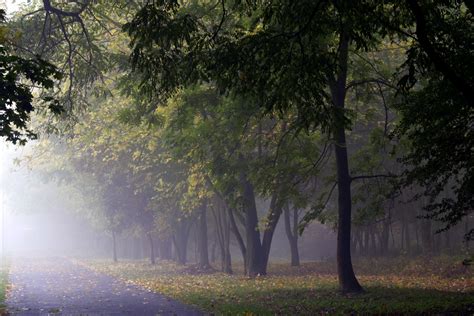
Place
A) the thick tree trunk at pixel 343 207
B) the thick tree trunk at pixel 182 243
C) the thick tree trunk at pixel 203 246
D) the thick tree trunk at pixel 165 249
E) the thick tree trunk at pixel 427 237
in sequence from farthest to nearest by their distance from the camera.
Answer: the thick tree trunk at pixel 165 249 < the thick tree trunk at pixel 182 243 < the thick tree trunk at pixel 203 246 < the thick tree trunk at pixel 427 237 < the thick tree trunk at pixel 343 207

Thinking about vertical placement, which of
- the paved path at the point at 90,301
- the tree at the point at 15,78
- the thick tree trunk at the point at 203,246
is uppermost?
the tree at the point at 15,78

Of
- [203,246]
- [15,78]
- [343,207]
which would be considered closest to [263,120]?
[343,207]

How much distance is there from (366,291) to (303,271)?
16.4m

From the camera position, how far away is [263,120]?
25672 millimetres

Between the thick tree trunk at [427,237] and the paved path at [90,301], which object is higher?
the thick tree trunk at [427,237]

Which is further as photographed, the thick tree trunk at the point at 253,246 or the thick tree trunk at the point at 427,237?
the thick tree trunk at the point at 427,237

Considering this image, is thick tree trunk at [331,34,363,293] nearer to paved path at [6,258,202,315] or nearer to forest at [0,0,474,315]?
forest at [0,0,474,315]

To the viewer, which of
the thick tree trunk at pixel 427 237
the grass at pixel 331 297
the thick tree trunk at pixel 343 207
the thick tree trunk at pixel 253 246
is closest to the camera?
the grass at pixel 331 297

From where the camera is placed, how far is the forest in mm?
11195

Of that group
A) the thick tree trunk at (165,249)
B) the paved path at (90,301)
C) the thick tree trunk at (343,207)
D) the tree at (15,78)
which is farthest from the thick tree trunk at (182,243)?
the tree at (15,78)

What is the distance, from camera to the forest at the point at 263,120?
Answer: 11.2 metres

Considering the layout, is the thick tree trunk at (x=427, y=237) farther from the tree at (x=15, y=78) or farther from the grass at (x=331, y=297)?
the tree at (x=15, y=78)

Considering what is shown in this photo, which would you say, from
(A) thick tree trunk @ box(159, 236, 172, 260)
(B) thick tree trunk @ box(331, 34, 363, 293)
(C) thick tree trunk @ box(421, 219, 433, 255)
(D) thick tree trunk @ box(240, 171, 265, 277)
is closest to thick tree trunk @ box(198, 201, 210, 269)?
(D) thick tree trunk @ box(240, 171, 265, 277)

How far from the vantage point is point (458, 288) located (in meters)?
20.8
